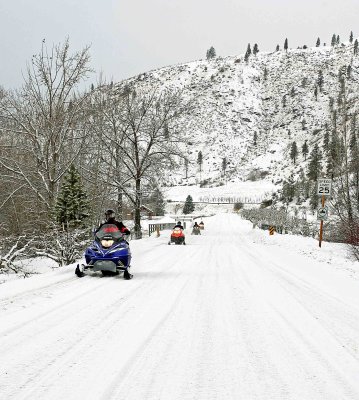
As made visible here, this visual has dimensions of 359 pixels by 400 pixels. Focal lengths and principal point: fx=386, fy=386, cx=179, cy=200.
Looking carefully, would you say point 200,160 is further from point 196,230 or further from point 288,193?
point 196,230

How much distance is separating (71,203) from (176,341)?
622 inches

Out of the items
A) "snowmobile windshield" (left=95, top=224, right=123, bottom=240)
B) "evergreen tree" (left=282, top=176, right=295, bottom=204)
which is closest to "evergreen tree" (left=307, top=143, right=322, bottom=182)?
"evergreen tree" (left=282, top=176, right=295, bottom=204)

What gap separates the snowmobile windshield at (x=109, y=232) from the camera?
10.4 meters

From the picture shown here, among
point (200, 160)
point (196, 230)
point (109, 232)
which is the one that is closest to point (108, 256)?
point (109, 232)

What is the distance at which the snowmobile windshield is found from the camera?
411 inches

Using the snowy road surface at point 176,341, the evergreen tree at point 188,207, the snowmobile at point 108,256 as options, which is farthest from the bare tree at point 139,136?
the evergreen tree at point 188,207

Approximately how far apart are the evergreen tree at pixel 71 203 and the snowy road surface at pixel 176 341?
34.7 ft

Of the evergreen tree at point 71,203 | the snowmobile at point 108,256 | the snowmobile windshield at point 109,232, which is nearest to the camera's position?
the snowmobile at point 108,256

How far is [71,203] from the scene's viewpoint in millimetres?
19562

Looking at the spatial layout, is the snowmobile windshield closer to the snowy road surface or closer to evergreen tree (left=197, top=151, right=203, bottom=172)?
the snowy road surface

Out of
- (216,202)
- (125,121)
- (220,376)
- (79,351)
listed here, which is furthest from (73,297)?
(216,202)

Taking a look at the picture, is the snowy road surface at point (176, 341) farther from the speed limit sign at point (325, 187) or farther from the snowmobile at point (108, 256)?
the speed limit sign at point (325, 187)

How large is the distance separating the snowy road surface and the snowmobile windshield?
1.69 metres

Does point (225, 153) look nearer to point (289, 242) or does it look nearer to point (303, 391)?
point (289, 242)
